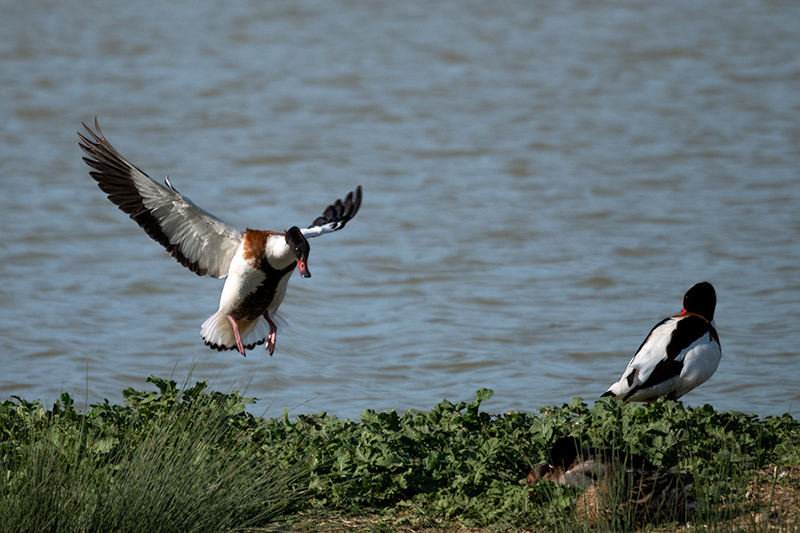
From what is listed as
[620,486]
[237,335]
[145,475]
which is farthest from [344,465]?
[237,335]

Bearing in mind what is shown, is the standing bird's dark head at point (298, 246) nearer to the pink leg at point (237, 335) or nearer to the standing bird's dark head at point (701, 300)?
the pink leg at point (237, 335)

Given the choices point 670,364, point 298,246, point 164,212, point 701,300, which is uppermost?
point 164,212

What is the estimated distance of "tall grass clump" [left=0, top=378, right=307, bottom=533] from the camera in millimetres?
4328

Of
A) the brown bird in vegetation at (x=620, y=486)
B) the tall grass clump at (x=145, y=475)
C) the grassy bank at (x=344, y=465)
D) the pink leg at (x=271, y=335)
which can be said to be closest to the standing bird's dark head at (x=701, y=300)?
the grassy bank at (x=344, y=465)

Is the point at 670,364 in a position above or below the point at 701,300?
below

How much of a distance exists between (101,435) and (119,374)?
3816 mm

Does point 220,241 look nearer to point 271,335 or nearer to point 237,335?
point 237,335

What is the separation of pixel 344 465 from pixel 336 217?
2.70m

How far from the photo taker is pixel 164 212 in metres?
7.04

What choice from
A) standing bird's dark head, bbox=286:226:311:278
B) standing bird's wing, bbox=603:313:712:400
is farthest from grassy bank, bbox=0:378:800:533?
standing bird's dark head, bbox=286:226:311:278

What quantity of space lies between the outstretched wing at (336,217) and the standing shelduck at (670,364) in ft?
7.33

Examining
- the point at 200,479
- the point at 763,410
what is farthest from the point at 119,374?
the point at 763,410

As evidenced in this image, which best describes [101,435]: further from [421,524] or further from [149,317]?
[149,317]

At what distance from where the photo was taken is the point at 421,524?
192 inches
